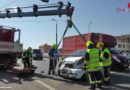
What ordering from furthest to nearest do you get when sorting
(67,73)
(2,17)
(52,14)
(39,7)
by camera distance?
(2,17), (39,7), (52,14), (67,73)

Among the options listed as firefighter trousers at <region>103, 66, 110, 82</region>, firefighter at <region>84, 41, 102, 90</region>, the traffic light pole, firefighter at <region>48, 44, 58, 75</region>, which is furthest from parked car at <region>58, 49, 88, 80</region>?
the traffic light pole

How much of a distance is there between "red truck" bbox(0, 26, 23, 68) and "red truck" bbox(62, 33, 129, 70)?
562cm

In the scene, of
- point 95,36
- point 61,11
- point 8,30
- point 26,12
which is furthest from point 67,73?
point 26,12

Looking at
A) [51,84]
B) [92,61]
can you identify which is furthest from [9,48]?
[92,61]

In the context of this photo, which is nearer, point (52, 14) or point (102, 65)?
point (102, 65)

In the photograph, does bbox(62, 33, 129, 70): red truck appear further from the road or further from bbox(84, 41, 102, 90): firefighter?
bbox(84, 41, 102, 90): firefighter

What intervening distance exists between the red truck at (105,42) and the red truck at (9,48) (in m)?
5.62

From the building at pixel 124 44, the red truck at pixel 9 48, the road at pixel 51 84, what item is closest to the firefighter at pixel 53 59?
the road at pixel 51 84

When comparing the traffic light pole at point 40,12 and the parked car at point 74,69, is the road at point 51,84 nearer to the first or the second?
the parked car at point 74,69

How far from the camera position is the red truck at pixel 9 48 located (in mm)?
9630

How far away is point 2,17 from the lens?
14344mm

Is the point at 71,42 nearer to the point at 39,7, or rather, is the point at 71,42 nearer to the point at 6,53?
the point at 39,7

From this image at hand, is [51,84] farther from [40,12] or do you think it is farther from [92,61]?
[40,12]

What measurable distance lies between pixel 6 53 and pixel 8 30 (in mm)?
2114
